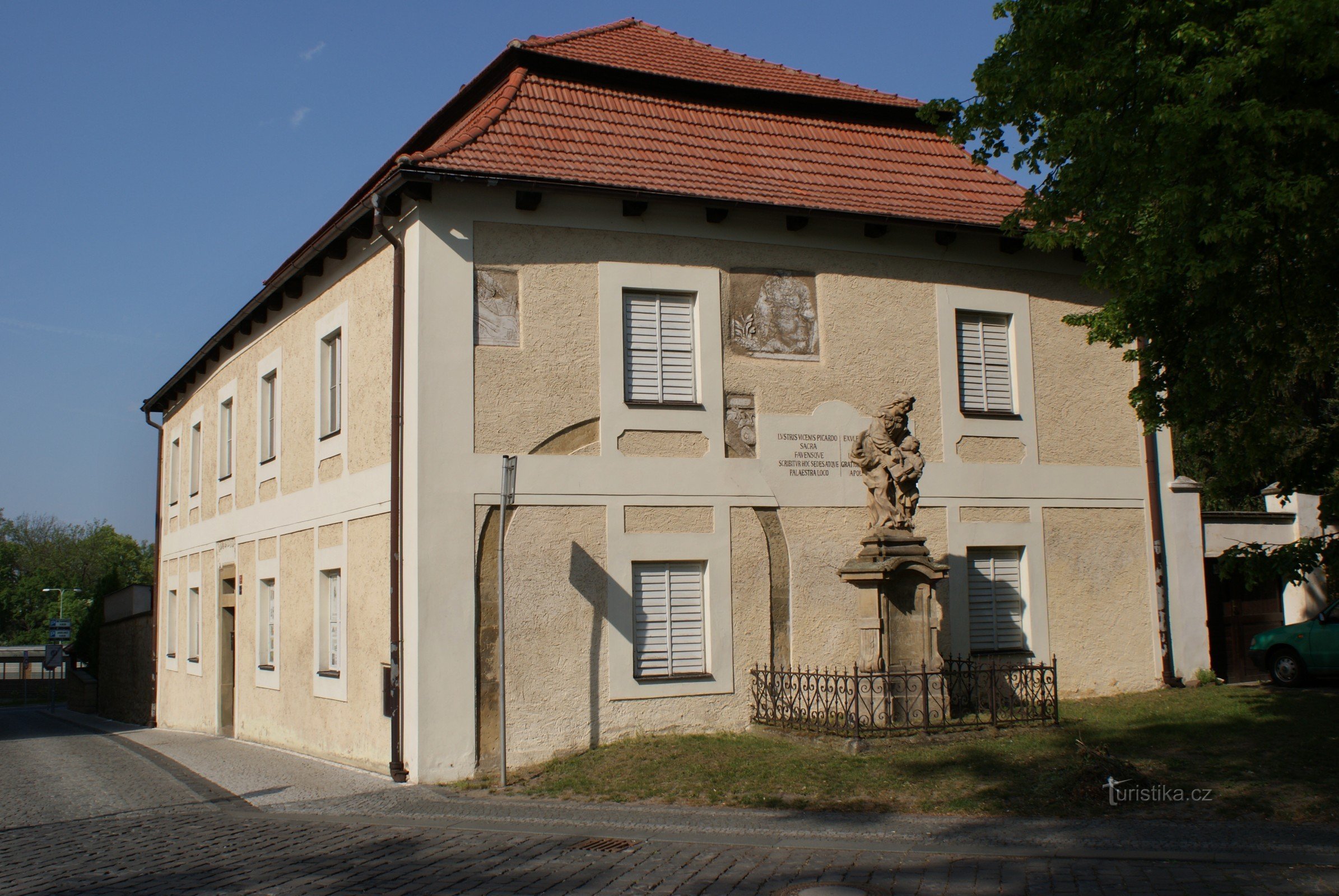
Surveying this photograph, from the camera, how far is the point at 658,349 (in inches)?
537

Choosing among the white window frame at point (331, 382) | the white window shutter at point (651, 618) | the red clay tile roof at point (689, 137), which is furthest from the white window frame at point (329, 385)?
the white window shutter at point (651, 618)

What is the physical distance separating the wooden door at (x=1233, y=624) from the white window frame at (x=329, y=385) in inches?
513

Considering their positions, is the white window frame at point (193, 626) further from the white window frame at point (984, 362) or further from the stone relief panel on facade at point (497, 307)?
the white window frame at point (984, 362)

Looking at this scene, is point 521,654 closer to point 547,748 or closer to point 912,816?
point 547,748

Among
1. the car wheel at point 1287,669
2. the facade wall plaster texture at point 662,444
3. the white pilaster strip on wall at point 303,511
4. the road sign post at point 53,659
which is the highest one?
the facade wall plaster texture at point 662,444

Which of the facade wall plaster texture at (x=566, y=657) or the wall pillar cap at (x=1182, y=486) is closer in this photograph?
the facade wall plaster texture at (x=566, y=657)

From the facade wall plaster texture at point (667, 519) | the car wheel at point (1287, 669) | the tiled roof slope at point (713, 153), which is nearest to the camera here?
the facade wall plaster texture at point (667, 519)

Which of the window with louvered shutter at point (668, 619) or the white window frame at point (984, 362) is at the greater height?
the white window frame at point (984, 362)

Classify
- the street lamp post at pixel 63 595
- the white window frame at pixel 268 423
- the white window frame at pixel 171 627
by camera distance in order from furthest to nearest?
the street lamp post at pixel 63 595 < the white window frame at pixel 171 627 < the white window frame at pixel 268 423

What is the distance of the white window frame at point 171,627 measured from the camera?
23.9 meters

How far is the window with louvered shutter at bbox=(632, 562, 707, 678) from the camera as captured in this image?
42.8ft

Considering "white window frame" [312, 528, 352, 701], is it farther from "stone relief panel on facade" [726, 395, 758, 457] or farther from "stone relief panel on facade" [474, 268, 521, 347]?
→ "stone relief panel on facade" [726, 395, 758, 457]

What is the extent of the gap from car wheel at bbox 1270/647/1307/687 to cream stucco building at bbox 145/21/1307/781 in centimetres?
172

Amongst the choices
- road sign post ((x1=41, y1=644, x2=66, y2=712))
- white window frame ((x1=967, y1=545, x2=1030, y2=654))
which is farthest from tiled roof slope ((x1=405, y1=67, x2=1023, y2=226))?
road sign post ((x1=41, y1=644, x2=66, y2=712))
